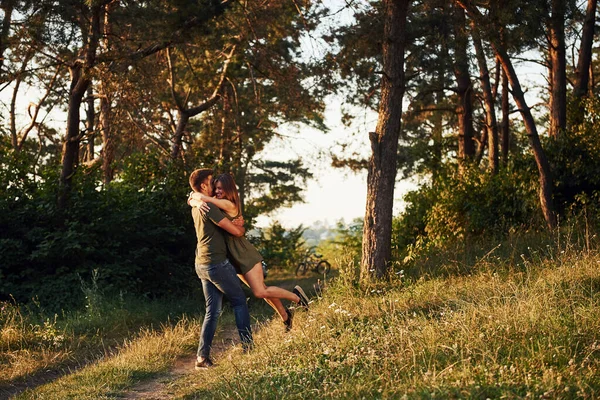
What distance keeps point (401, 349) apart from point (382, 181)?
572 cm

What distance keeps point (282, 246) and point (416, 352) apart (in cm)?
2518

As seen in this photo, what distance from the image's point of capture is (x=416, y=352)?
Result: 666 cm

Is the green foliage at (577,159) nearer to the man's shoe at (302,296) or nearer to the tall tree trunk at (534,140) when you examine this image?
the tall tree trunk at (534,140)

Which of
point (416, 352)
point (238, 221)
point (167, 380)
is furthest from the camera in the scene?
point (238, 221)

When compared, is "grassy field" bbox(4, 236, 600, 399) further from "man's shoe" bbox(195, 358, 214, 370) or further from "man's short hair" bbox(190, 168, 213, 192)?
"man's short hair" bbox(190, 168, 213, 192)

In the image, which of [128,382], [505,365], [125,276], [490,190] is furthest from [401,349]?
[490,190]

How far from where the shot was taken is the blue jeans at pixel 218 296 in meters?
8.24

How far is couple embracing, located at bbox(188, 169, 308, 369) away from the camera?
823 centimetres

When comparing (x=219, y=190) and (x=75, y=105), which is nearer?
(x=219, y=190)

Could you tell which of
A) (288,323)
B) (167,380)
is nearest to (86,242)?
(288,323)

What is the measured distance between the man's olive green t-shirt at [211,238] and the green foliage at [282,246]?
20.1 meters

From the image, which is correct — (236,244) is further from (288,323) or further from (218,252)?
(288,323)

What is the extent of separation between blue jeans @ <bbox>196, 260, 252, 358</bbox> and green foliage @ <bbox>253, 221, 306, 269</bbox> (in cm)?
1993

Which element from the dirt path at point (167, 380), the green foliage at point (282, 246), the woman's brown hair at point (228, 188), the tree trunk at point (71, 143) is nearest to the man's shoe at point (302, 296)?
the dirt path at point (167, 380)
